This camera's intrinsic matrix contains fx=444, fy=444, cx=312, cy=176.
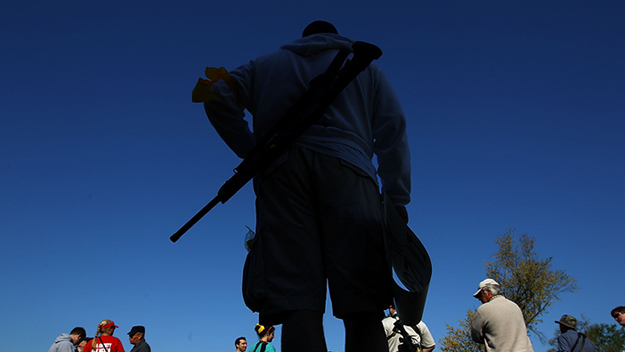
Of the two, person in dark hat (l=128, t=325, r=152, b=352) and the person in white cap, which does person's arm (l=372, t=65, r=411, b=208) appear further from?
person in dark hat (l=128, t=325, r=152, b=352)

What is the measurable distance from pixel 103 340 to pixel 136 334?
108 centimetres

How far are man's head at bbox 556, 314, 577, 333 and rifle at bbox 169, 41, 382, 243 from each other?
583 cm

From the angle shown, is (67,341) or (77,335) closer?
(67,341)

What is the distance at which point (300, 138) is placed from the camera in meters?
2.16

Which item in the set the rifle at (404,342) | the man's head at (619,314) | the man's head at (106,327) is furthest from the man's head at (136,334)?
the man's head at (619,314)

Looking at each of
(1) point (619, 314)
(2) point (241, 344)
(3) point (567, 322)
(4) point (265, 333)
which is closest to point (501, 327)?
(3) point (567, 322)

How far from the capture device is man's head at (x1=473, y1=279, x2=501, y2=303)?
5.24 metres

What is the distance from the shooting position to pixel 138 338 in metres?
8.04

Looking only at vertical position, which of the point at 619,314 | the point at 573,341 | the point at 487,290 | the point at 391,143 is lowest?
the point at 391,143

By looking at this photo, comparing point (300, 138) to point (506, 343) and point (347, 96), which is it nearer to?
point (347, 96)

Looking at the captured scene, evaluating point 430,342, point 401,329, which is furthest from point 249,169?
point 430,342

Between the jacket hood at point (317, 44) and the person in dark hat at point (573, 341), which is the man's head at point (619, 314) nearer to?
the person in dark hat at point (573, 341)

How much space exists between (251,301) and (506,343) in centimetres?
383

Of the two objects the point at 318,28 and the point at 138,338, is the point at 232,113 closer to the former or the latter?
the point at 318,28
